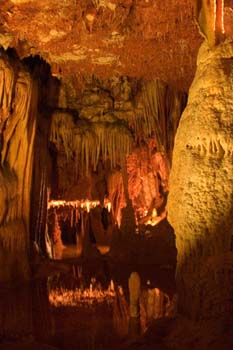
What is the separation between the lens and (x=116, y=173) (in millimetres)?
14258

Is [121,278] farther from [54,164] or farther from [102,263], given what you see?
[54,164]

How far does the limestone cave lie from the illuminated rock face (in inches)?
0.5

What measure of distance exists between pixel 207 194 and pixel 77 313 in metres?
3.21

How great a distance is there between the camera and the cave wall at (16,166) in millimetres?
8594

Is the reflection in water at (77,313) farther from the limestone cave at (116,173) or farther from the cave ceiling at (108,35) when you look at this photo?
the cave ceiling at (108,35)

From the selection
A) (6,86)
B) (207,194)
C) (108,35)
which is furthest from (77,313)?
(108,35)

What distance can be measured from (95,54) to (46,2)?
2405 mm

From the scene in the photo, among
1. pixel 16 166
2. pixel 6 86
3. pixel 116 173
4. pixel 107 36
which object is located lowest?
pixel 116 173

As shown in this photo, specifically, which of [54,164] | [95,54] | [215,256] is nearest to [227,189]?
[215,256]

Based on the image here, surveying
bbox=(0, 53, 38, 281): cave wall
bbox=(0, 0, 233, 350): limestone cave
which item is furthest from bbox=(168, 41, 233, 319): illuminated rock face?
bbox=(0, 53, 38, 281): cave wall

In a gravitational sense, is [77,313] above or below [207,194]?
below

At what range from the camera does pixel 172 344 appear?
4234 millimetres

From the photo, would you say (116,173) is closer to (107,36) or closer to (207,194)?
(107,36)

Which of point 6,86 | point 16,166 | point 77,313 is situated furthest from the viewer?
point 16,166
